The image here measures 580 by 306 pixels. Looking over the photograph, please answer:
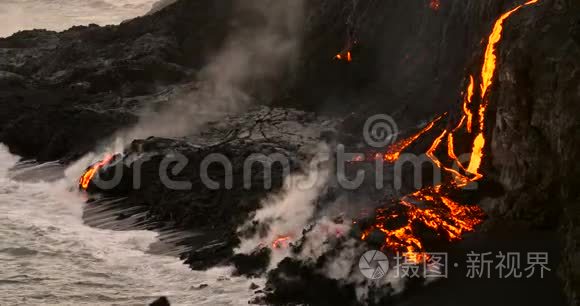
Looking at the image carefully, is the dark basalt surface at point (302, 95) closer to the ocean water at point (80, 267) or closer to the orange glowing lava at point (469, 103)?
the orange glowing lava at point (469, 103)

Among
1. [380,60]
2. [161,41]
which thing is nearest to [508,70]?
[380,60]

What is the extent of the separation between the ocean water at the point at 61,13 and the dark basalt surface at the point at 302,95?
79.8 ft

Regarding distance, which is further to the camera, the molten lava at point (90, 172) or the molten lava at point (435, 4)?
the molten lava at point (90, 172)

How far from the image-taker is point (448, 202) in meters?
12.2

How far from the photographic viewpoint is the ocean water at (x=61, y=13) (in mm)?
51000

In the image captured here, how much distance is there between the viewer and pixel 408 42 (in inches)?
727

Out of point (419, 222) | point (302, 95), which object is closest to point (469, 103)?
point (419, 222)

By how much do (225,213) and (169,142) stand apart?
10.3ft

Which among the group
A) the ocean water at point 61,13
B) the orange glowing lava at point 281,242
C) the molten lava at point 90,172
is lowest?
the orange glowing lava at point 281,242

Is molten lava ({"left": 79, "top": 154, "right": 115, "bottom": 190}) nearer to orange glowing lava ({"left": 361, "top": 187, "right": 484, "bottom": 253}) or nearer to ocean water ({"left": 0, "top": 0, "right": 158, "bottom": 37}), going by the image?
orange glowing lava ({"left": 361, "top": 187, "right": 484, "bottom": 253})

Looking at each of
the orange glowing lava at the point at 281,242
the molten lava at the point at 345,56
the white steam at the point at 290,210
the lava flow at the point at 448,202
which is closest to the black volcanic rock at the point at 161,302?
the white steam at the point at 290,210

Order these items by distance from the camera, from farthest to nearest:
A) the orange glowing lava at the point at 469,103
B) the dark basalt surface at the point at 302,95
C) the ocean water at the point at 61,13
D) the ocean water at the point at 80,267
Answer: the ocean water at the point at 61,13
the orange glowing lava at the point at 469,103
the ocean water at the point at 80,267
the dark basalt surface at the point at 302,95

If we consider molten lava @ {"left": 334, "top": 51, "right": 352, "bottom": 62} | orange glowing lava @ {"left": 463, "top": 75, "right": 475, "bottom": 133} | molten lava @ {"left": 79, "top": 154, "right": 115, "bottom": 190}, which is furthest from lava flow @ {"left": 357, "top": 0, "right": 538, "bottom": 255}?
molten lava @ {"left": 79, "top": 154, "right": 115, "bottom": 190}

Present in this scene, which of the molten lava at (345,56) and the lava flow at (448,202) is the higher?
the molten lava at (345,56)
